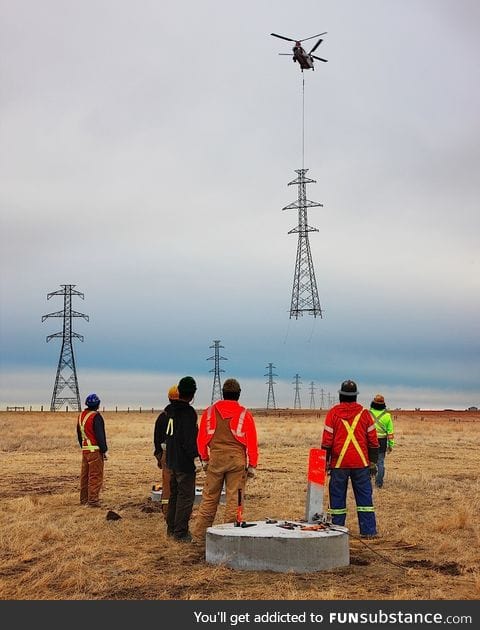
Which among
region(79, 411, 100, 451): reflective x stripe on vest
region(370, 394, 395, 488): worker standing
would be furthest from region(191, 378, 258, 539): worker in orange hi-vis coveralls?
region(370, 394, 395, 488): worker standing

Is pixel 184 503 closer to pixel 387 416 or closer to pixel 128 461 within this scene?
pixel 387 416

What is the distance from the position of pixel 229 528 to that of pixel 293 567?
1191mm

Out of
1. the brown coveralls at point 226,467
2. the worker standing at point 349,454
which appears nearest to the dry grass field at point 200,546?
the worker standing at point 349,454

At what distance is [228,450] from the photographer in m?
10.9

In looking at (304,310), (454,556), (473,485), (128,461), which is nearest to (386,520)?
(454,556)

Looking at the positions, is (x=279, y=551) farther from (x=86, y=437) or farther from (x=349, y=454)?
(x=86, y=437)

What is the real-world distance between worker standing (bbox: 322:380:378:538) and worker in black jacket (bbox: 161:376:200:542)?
6.38ft

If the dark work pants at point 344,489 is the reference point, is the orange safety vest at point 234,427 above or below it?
above

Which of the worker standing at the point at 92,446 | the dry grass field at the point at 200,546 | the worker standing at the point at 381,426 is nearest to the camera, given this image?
the dry grass field at the point at 200,546

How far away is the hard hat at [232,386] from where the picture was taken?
10977 mm

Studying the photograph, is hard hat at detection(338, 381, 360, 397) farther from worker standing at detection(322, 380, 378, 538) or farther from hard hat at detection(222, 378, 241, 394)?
hard hat at detection(222, 378, 241, 394)

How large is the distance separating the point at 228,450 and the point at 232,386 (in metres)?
0.87

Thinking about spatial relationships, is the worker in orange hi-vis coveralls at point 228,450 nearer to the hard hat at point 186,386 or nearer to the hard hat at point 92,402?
the hard hat at point 186,386
